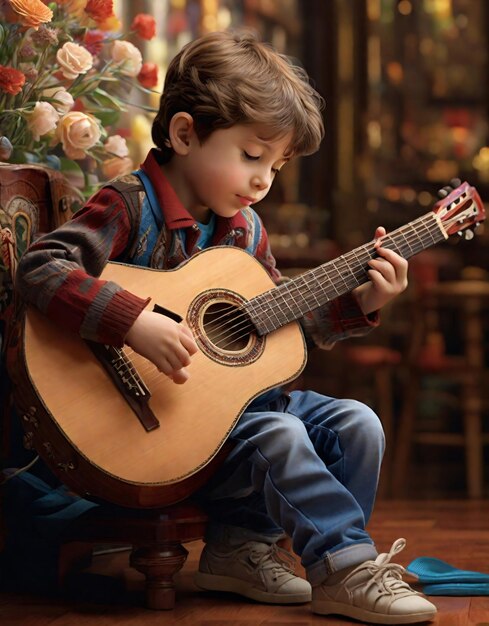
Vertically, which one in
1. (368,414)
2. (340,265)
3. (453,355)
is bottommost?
(453,355)

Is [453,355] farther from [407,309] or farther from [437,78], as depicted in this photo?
[437,78]

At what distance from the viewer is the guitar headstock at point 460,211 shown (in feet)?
6.53

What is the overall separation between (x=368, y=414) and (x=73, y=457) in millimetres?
505

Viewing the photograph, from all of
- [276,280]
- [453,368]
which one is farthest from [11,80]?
[453,368]

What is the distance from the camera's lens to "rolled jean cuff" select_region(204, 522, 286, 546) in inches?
76.7

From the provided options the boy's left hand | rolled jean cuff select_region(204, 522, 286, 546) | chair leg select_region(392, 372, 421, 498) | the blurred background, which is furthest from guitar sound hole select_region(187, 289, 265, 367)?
the blurred background

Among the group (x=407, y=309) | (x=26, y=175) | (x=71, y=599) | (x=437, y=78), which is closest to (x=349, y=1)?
(x=437, y=78)

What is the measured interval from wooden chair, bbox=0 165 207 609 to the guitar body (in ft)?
0.30

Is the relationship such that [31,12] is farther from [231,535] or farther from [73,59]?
[231,535]

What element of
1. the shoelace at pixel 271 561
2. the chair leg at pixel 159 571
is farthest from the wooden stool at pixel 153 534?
the shoelace at pixel 271 561

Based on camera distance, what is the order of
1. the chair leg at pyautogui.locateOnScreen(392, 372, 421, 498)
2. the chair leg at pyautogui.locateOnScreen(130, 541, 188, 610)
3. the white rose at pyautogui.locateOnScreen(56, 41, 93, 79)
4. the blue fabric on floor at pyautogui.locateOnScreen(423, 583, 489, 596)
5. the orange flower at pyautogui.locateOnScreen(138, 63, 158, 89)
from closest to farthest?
the chair leg at pyautogui.locateOnScreen(130, 541, 188, 610), the blue fabric on floor at pyautogui.locateOnScreen(423, 583, 489, 596), the white rose at pyautogui.locateOnScreen(56, 41, 93, 79), the orange flower at pyautogui.locateOnScreen(138, 63, 158, 89), the chair leg at pyautogui.locateOnScreen(392, 372, 421, 498)

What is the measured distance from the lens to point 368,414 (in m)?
A: 1.89

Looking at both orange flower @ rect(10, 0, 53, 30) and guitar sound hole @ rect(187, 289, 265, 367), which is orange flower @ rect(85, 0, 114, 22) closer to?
orange flower @ rect(10, 0, 53, 30)

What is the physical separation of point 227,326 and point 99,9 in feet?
2.48
